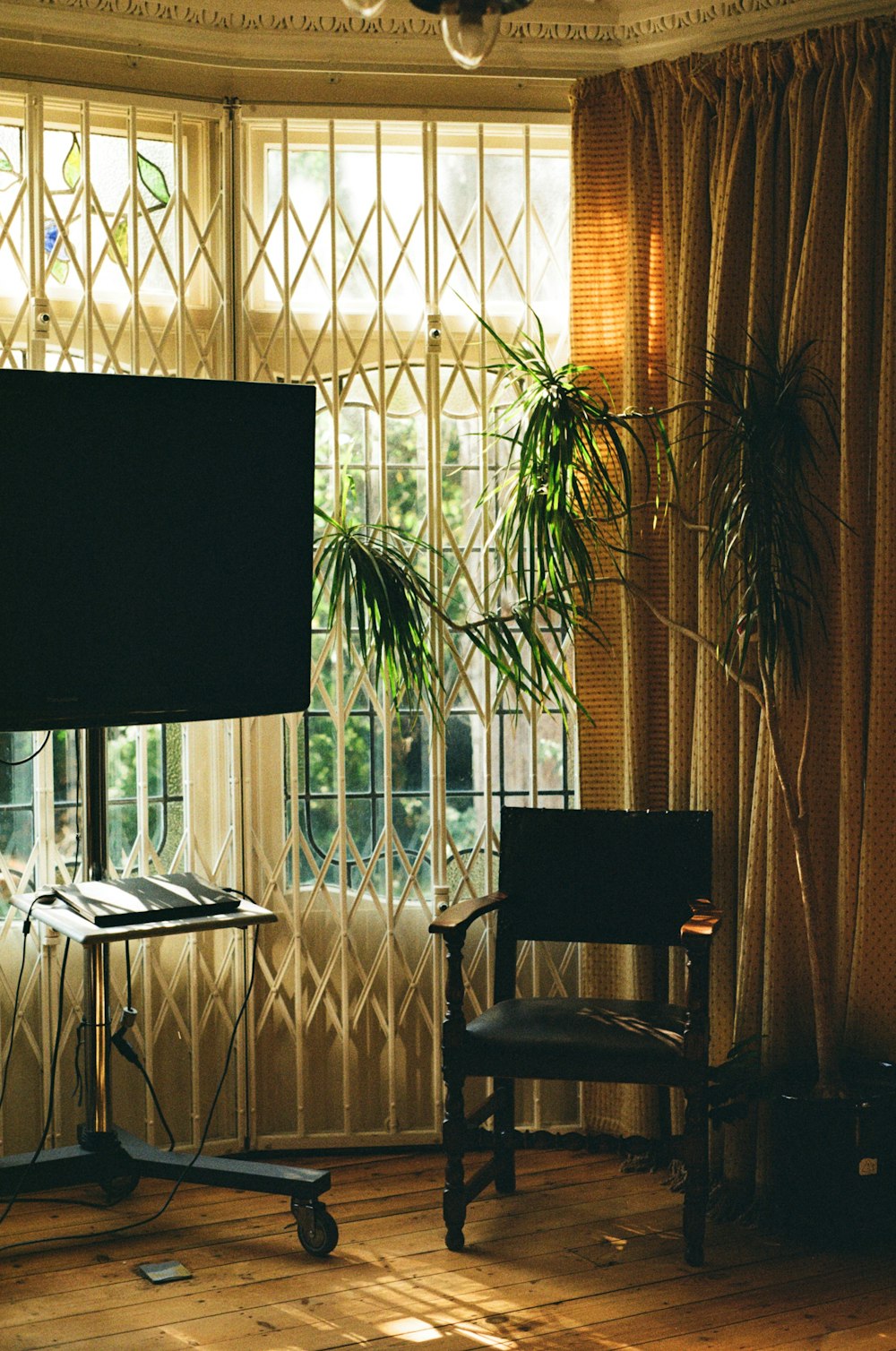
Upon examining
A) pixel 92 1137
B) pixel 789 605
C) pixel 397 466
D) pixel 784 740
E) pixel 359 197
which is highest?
pixel 359 197

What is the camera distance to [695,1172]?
3.14m

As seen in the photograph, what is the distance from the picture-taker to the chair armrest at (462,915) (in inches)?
126

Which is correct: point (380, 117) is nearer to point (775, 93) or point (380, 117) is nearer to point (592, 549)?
point (775, 93)

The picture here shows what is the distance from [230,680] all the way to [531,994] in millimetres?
1310

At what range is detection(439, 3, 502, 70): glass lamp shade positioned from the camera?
1.74 metres

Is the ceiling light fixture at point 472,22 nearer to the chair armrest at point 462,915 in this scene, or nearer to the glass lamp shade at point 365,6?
the glass lamp shade at point 365,6

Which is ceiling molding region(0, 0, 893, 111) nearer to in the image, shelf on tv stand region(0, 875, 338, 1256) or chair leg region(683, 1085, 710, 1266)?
shelf on tv stand region(0, 875, 338, 1256)

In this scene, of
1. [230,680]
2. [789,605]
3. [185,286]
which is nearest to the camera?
[230,680]

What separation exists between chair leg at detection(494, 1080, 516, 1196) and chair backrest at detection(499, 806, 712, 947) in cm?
40

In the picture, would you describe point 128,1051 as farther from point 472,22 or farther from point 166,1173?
point 472,22

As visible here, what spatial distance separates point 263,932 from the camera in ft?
12.5

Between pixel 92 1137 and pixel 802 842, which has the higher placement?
pixel 802 842

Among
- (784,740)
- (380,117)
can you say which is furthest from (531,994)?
(380,117)

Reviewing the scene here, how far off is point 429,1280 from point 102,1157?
2.71 feet
